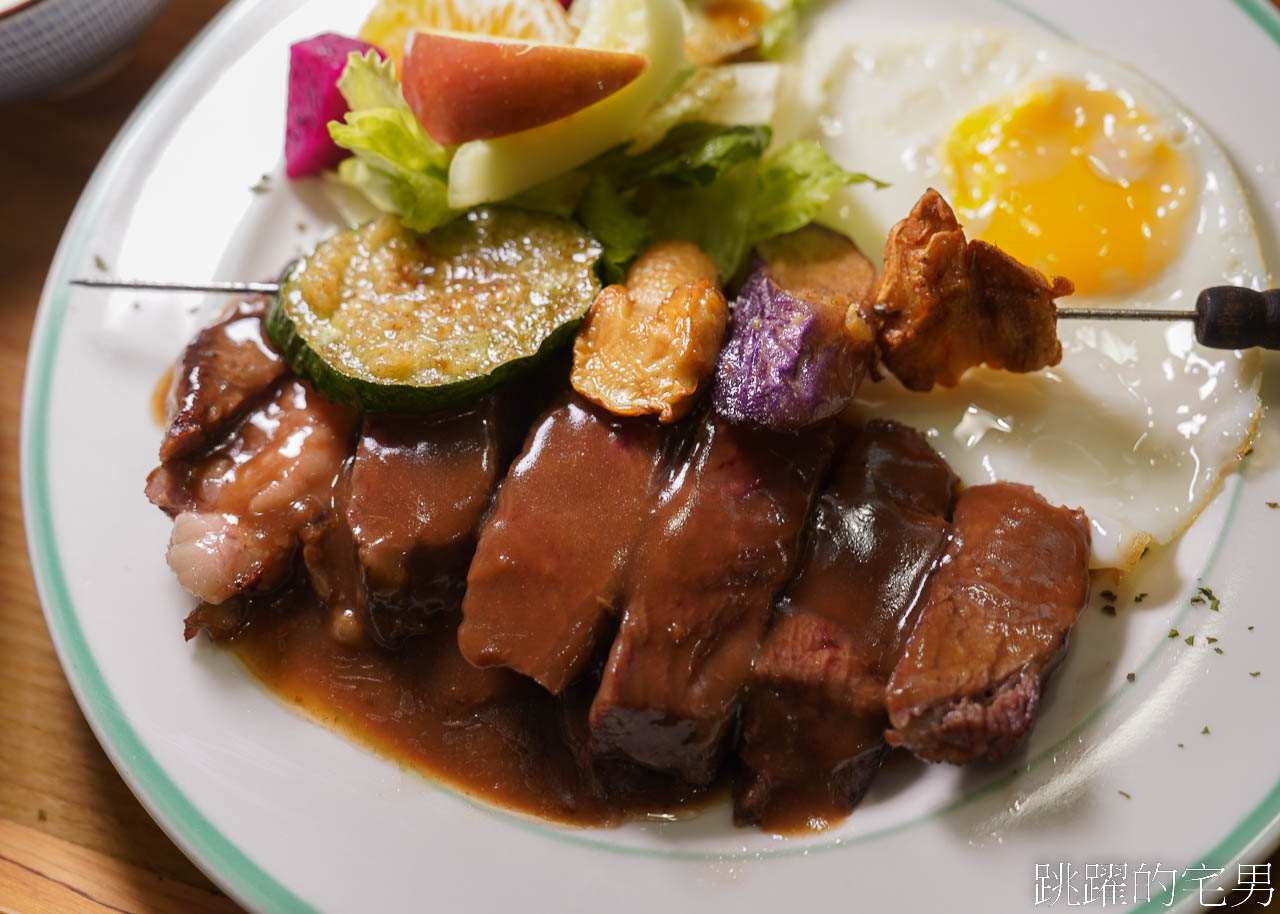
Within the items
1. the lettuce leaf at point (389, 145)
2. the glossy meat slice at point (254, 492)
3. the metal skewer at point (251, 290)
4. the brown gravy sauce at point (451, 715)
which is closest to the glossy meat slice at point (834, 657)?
the brown gravy sauce at point (451, 715)

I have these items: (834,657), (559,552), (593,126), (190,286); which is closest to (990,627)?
(834,657)

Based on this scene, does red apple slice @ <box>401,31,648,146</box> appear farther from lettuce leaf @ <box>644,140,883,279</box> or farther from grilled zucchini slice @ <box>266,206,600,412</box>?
lettuce leaf @ <box>644,140,883,279</box>

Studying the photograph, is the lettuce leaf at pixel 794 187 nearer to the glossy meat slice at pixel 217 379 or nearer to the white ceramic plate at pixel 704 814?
the white ceramic plate at pixel 704 814

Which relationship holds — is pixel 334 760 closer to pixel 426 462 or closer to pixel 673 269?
pixel 426 462

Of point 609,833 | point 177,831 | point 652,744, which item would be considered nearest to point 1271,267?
point 652,744

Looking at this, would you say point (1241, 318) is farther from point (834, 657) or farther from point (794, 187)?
point (834, 657)

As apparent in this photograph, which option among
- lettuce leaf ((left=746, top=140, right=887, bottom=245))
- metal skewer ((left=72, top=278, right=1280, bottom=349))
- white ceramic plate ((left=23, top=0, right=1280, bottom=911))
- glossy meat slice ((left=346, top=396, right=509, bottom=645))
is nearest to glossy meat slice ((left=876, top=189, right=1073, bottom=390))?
metal skewer ((left=72, top=278, right=1280, bottom=349))
